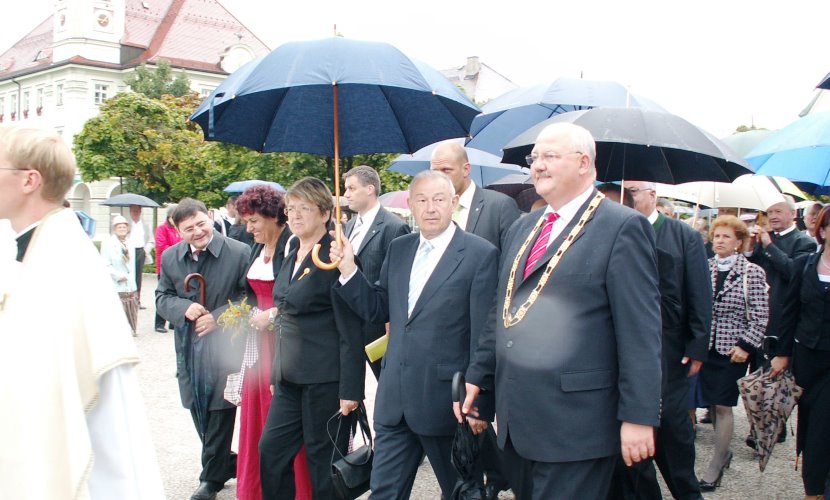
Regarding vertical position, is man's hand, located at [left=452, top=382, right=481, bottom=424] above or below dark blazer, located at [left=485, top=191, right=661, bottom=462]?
below

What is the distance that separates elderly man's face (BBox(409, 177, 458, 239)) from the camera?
4.29m

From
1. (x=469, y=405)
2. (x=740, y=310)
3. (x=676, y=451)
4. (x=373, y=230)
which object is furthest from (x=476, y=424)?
(x=740, y=310)

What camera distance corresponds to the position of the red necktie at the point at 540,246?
11.4ft

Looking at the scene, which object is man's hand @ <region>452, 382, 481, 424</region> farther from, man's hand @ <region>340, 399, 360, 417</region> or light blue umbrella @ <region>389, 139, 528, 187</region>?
light blue umbrella @ <region>389, 139, 528, 187</region>

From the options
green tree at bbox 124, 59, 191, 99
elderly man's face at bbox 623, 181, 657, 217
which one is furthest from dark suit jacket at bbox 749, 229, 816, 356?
green tree at bbox 124, 59, 191, 99

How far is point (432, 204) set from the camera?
4289mm

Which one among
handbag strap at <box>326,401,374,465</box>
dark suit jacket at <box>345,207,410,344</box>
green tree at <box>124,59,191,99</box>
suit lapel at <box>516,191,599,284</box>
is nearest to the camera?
suit lapel at <box>516,191,599,284</box>

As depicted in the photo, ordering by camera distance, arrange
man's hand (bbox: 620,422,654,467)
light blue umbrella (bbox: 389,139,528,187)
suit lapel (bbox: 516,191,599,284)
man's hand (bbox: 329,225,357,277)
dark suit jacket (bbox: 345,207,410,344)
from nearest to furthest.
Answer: man's hand (bbox: 620,422,654,467) → suit lapel (bbox: 516,191,599,284) → man's hand (bbox: 329,225,357,277) → dark suit jacket (bbox: 345,207,410,344) → light blue umbrella (bbox: 389,139,528,187)

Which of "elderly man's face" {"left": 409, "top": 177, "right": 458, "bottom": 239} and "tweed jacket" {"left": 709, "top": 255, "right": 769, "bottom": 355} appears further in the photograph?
"tweed jacket" {"left": 709, "top": 255, "right": 769, "bottom": 355}

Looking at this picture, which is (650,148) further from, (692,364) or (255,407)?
(255,407)

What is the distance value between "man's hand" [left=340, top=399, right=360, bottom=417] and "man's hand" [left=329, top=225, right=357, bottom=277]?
2.52ft

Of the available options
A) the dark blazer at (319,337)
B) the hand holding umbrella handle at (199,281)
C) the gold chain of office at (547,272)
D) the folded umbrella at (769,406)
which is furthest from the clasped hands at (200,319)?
the folded umbrella at (769,406)

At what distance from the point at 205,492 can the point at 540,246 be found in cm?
317

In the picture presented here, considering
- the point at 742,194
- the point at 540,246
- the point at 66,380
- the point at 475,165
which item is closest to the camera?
the point at 66,380
